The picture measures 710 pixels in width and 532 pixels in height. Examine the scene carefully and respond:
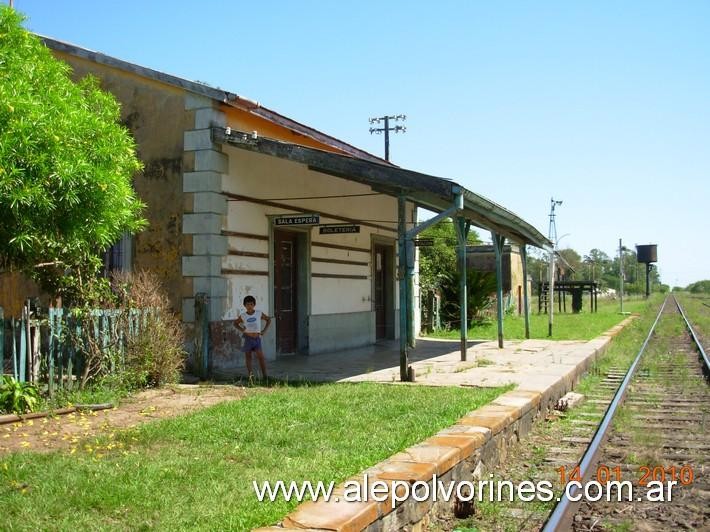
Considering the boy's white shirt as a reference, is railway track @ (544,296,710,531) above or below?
below

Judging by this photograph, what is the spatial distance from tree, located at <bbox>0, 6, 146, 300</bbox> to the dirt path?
5.56ft

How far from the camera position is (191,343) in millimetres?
10727

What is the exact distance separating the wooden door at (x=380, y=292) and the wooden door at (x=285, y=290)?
4.21m

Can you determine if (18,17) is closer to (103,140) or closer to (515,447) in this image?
(103,140)

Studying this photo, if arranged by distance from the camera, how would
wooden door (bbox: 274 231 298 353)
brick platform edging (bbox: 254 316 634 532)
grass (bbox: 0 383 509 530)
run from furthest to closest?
1. wooden door (bbox: 274 231 298 353)
2. grass (bbox: 0 383 509 530)
3. brick platform edging (bbox: 254 316 634 532)

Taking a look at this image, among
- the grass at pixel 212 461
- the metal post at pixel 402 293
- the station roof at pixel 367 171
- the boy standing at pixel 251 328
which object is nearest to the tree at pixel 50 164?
the grass at pixel 212 461

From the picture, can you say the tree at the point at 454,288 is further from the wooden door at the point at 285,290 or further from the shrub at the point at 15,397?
the shrub at the point at 15,397

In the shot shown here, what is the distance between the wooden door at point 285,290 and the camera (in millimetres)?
12914

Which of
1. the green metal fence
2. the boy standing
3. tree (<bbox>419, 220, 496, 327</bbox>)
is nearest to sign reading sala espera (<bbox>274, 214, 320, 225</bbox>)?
the boy standing

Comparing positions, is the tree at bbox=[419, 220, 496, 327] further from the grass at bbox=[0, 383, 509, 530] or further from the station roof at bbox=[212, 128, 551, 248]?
the grass at bbox=[0, 383, 509, 530]

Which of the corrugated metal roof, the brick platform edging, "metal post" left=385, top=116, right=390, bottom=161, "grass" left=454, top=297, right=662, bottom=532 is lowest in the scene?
"grass" left=454, top=297, right=662, bottom=532

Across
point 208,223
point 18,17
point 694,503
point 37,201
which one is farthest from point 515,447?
point 18,17

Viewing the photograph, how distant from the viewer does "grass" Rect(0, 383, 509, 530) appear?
4199 mm

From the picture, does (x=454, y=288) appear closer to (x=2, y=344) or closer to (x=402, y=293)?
(x=402, y=293)
